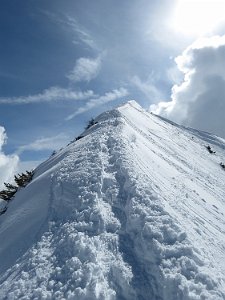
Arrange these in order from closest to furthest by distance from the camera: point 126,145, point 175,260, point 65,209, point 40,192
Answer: point 175,260, point 65,209, point 40,192, point 126,145

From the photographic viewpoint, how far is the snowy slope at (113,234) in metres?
8.02

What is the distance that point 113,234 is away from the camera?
961cm

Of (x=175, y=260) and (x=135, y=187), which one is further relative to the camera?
(x=135, y=187)

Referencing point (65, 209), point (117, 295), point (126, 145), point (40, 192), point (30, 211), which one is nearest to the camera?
point (117, 295)

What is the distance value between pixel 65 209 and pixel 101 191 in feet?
4.24

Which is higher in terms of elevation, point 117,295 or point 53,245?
point 53,245

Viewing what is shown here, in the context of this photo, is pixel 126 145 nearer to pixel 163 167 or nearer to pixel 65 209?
pixel 163 167

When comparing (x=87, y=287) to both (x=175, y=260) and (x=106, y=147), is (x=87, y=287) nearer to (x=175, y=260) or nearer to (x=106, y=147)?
(x=175, y=260)

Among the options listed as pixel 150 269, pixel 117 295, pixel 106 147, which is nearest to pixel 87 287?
pixel 117 295

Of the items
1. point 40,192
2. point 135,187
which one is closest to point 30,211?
point 40,192

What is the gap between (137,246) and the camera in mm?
9141

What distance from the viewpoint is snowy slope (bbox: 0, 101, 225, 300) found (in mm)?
8023

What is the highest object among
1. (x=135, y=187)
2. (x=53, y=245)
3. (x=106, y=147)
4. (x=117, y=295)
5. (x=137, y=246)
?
(x=106, y=147)

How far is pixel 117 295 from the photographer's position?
25.7 ft
